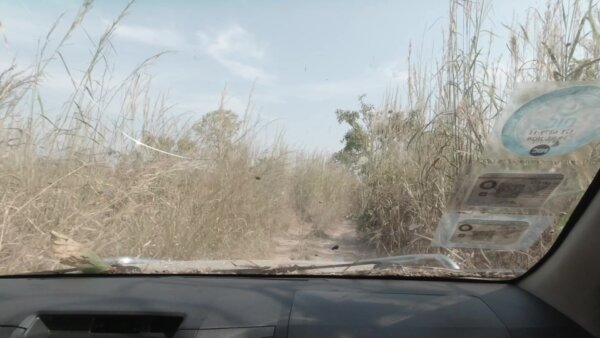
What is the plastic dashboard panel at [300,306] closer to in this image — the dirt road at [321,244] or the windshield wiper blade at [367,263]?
the windshield wiper blade at [367,263]

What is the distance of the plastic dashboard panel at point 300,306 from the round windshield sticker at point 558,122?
27.8 inches

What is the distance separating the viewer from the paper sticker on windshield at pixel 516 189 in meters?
2.72

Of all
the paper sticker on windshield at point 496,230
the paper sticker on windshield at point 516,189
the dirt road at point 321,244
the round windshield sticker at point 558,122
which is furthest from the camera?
the dirt road at point 321,244

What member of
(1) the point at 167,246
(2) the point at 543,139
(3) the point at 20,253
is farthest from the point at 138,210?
(2) the point at 543,139

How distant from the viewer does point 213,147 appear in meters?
4.96

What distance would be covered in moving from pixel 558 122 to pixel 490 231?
68cm

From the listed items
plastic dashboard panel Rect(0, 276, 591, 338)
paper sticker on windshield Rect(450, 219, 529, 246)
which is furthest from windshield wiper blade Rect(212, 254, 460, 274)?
paper sticker on windshield Rect(450, 219, 529, 246)

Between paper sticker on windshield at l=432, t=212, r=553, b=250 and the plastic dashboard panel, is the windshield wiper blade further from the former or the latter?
paper sticker on windshield at l=432, t=212, r=553, b=250

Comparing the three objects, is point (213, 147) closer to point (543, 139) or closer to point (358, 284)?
point (358, 284)

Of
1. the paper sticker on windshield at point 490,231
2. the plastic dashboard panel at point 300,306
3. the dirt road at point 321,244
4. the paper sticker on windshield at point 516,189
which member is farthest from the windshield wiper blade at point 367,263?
the dirt road at point 321,244

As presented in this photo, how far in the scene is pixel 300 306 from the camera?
2.29m

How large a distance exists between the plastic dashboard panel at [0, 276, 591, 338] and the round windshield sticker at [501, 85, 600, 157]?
0.71 meters

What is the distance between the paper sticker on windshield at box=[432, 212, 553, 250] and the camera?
2834 millimetres

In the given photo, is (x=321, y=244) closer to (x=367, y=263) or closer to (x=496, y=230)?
(x=367, y=263)
